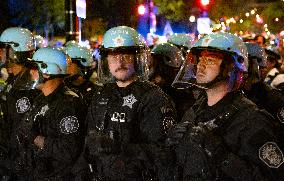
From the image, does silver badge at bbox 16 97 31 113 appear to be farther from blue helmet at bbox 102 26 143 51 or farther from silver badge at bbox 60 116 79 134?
blue helmet at bbox 102 26 143 51

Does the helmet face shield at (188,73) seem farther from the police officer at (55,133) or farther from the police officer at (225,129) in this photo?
the police officer at (55,133)

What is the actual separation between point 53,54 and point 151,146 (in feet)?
6.44

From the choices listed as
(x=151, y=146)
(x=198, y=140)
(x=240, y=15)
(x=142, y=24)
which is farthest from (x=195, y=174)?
(x=240, y=15)

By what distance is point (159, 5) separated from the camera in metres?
44.9

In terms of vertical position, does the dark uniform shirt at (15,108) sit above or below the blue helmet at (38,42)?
below

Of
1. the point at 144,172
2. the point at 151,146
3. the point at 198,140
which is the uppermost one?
the point at 198,140

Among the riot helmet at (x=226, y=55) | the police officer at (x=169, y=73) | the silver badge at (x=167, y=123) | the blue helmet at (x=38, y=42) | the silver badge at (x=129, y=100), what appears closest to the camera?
the riot helmet at (x=226, y=55)

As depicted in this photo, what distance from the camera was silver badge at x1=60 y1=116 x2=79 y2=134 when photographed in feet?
15.5

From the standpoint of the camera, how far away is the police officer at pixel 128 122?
4.02m

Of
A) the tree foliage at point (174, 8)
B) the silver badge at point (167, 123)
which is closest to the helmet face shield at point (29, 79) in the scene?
the silver badge at point (167, 123)

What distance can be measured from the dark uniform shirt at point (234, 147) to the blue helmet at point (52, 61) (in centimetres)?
218

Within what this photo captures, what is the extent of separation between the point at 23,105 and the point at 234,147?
305 centimetres

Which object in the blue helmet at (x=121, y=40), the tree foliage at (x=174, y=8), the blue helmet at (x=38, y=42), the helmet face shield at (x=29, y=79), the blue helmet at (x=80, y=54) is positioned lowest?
the helmet face shield at (x=29, y=79)

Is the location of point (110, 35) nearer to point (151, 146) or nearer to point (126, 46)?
point (126, 46)
